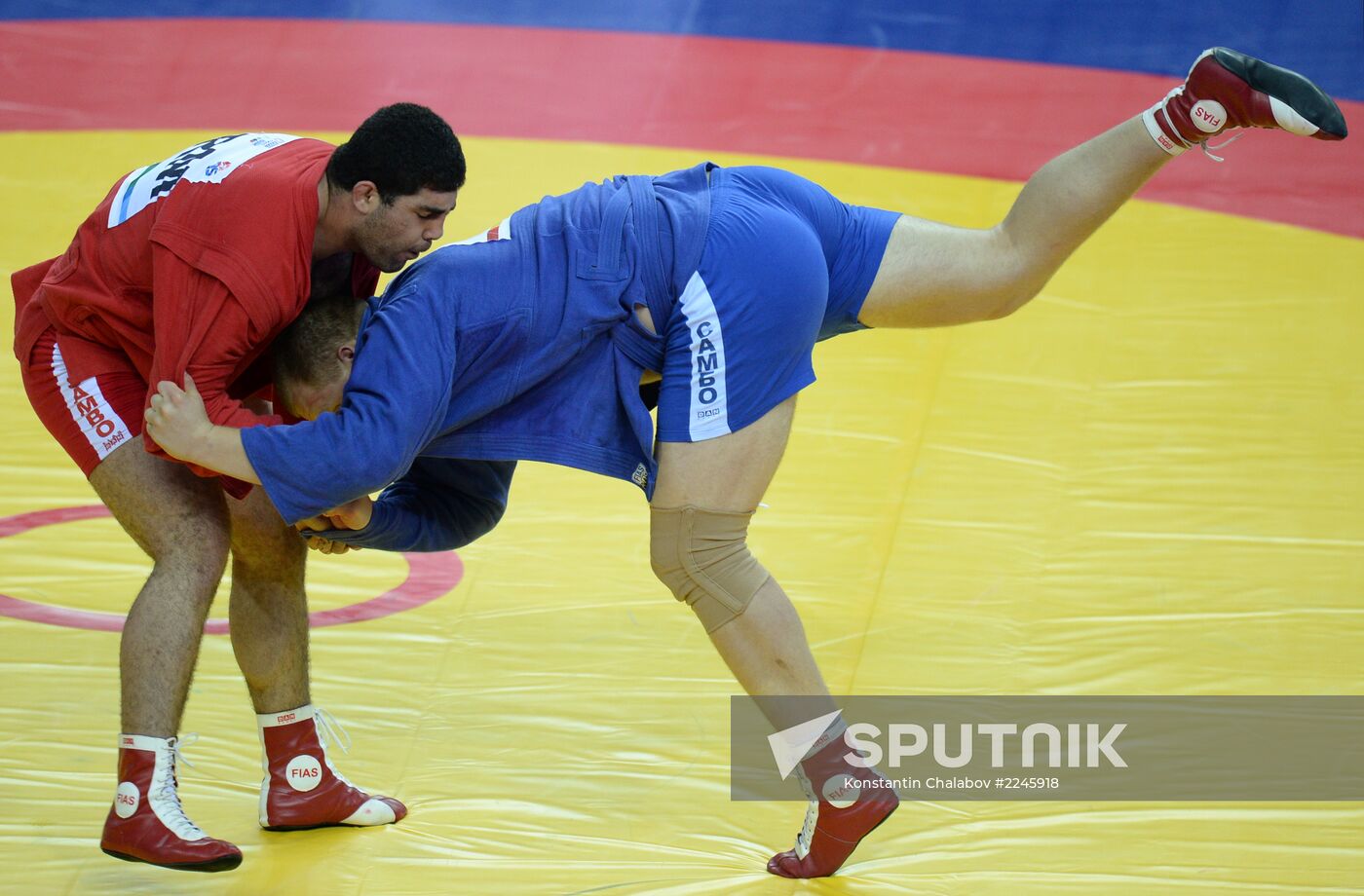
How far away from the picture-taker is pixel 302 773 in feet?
10.5

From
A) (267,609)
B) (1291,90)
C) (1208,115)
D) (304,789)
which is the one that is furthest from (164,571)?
(1291,90)

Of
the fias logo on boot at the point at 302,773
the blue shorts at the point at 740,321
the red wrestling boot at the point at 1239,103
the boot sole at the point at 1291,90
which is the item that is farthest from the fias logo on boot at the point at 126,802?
the boot sole at the point at 1291,90

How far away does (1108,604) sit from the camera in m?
4.01

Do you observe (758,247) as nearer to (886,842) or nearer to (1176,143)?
(1176,143)

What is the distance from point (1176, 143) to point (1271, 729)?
49.5 inches

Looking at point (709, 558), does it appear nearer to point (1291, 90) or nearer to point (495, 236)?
point (495, 236)

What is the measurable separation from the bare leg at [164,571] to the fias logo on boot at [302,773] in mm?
306

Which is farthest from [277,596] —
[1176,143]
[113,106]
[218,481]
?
[113,106]

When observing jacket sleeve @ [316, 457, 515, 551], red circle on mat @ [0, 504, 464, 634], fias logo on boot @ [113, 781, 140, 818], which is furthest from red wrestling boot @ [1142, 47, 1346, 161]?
fias logo on boot @ [113, 781, 140, 818]

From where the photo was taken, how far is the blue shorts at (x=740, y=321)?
294 cm

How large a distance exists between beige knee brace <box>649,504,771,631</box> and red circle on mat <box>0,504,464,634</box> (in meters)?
1.27

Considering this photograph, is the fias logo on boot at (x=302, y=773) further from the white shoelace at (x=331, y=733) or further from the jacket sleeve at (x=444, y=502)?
the jacket sleeve at (x=444, y=502)

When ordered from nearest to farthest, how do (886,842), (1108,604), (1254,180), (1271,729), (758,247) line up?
(758,247), (886,842), (1271,729), (1108,604), (1254,180)

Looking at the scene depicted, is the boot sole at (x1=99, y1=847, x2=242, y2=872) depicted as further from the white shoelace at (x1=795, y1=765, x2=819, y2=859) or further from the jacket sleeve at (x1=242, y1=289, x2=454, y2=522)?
the white shoelace at (x1=795, y1=765, x2=819, y2=859)
